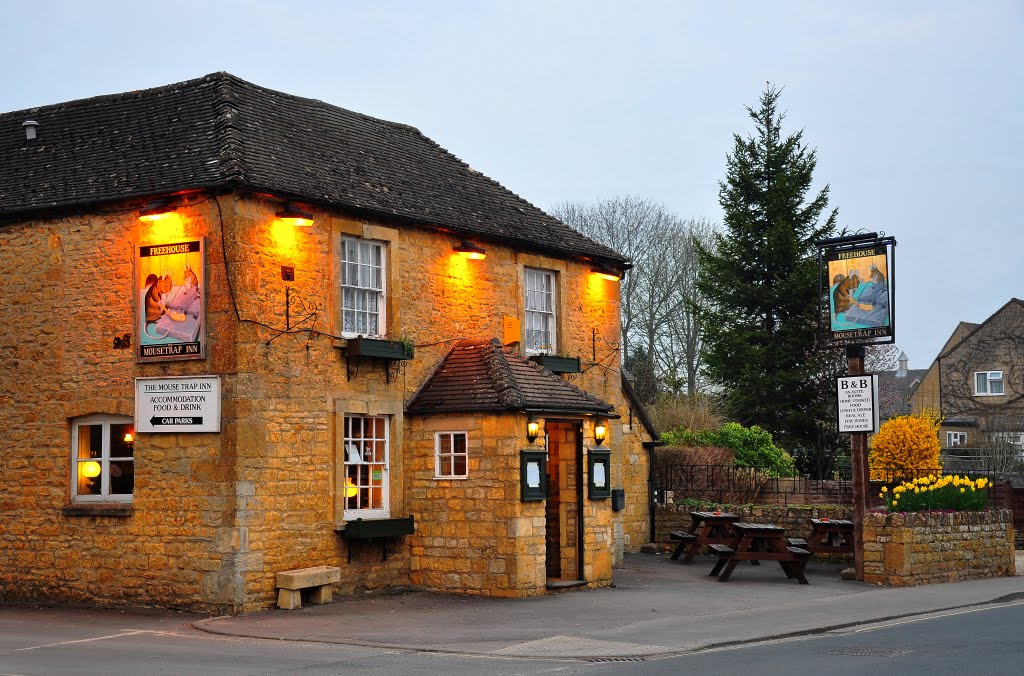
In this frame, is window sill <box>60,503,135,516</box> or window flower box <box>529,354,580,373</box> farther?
window flower box <box>529,354,580,373</box>

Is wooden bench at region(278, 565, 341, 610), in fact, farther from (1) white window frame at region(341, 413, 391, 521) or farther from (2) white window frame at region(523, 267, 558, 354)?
(2) white window frame at region(523, 267, 558, 354)

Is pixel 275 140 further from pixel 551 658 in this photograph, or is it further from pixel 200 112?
pixel 551 658

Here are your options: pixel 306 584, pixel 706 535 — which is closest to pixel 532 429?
pixel 306 584

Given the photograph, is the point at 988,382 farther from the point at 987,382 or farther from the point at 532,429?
the point at 532,429

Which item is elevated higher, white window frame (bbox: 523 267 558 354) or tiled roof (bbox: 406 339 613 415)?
white window frame (bbox: 523 267 558 354)

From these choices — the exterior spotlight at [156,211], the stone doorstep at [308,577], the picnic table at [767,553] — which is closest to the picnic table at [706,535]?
the picnic table at [767,553]

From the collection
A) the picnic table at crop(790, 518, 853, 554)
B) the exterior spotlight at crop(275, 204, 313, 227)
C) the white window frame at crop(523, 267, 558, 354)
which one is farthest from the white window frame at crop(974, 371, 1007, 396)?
the exterior spotlight at crop(275, 204, 313, 227)

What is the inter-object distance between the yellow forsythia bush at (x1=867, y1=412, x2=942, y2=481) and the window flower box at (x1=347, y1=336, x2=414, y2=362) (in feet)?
53.5

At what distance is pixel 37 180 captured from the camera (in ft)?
61.1

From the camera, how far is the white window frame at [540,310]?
71.2 ft

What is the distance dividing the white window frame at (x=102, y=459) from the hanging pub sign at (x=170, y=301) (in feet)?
4.03

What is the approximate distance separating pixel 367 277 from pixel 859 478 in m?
8.86

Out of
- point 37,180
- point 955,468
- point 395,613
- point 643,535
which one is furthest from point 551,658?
point 955,468

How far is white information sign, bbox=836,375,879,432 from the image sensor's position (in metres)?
19.9
